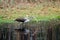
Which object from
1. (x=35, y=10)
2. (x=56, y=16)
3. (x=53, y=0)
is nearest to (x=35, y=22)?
(x=56, y=16)

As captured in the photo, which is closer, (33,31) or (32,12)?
(33,31)

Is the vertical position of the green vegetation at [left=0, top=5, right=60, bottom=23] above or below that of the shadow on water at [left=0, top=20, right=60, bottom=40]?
below

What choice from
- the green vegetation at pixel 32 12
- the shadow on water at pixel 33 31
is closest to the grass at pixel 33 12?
the green vegetation at pixel 32 12

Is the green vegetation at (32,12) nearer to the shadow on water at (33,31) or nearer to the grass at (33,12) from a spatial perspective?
the grass at (33,12)

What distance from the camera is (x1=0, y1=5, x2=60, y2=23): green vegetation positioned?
1000cm

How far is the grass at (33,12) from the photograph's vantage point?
32.8 feet

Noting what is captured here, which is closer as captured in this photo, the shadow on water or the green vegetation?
the shadow on water

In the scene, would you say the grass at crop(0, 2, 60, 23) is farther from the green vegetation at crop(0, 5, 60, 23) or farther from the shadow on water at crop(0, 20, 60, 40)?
the shadow on water at crop(0, 20, 60, 40)

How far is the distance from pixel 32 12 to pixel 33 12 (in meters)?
0.04

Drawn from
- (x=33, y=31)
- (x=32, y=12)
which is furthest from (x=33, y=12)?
(x=33, y=31)

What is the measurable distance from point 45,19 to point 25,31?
6.60 feet

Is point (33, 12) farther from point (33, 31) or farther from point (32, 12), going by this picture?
point (33, 31)

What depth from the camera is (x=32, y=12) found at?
35.8 feet

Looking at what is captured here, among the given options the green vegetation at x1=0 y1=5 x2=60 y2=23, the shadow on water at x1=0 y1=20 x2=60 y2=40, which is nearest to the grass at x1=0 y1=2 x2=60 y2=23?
the green vegetation at x1=0 y1=5 x2=60 y2=23
